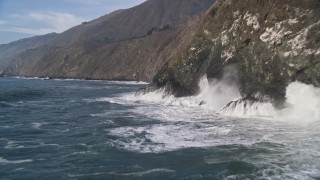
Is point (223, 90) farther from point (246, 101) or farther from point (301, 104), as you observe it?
point (301, 104)

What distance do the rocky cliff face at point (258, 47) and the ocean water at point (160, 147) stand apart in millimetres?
5045

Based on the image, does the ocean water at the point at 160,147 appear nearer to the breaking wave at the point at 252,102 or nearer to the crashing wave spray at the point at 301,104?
the crashing wave spray at the point at 301,104

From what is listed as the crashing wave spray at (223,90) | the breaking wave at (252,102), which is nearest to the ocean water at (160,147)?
the breaking wave at (252,102)

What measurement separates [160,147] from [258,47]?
21459 millimetres

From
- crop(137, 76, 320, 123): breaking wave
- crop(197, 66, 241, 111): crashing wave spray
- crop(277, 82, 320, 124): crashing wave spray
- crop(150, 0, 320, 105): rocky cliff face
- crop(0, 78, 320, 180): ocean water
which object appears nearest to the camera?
crop(0, 78, 320, 180): ocean water

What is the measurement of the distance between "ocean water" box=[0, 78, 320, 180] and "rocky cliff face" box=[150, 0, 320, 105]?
5.04 metres

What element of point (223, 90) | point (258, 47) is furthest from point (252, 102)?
point (223, 90)

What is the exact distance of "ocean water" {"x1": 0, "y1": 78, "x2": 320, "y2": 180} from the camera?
22.6m

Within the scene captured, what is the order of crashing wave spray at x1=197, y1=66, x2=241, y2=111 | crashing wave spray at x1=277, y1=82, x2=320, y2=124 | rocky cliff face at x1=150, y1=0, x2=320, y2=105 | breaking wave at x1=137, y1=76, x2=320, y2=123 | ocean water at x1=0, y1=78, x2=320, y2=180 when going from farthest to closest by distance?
1. crashing wave spray at x1=197, y1=66, x2=241, y2=111
2. rocky cliff face at x1=150, y1=0, x2=320, y2=105
3. breaking wave at x1=137, y1=76, x2=320, y2=123
4. crashing wave spray at x1=277, y1=82, x2=320, y2=124
5. ocean water at x1=0, y1=78, x2=320, y2=180

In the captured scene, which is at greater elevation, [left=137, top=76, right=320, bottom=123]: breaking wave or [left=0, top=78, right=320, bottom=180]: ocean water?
[left=137, top=76, right=320, bottom=123]: breaking wave

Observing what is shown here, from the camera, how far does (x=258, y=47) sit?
4522cm

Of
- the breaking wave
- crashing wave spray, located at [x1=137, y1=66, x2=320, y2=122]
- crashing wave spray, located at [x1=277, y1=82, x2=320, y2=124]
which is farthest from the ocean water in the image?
crashing wave spray, located at [x1=137, y1=66, x2=320, y2=122]

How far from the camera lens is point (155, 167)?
23.5m

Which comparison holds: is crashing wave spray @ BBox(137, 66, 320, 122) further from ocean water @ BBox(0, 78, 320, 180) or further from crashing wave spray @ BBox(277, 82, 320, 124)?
ocean water @ BBox(0, 78, 320, 180)
